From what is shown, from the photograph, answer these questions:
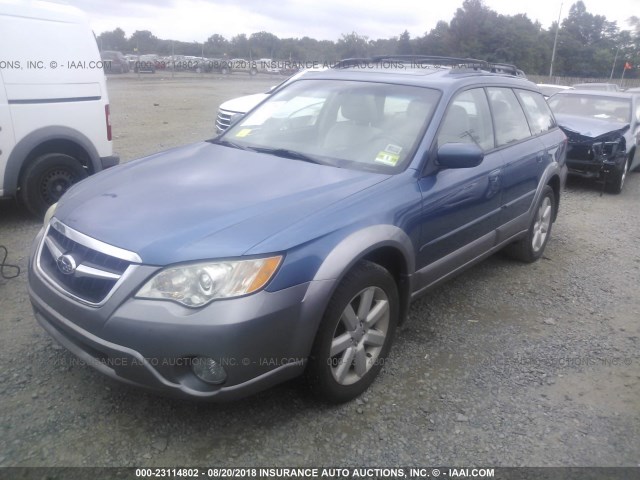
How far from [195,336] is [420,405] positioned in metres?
1.36

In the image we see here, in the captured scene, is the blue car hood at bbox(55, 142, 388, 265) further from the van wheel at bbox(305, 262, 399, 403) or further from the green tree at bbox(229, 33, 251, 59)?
the green tree at bbox(229, 33, 251, 59)

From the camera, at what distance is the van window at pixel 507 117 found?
4.15 m

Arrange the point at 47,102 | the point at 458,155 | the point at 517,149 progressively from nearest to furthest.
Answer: the point at 458,155 → the point at 517,149 → the point at 47,102

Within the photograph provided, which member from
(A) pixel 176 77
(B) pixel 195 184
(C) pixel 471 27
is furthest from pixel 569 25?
(B) pixel 195 184

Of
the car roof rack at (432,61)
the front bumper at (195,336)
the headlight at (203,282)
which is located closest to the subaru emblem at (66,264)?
the front bumper at (195,336)

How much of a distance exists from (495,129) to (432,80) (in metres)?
0.74

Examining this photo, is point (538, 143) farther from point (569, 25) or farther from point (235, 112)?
point (569, 25)

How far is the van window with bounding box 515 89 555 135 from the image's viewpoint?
15.5 ft

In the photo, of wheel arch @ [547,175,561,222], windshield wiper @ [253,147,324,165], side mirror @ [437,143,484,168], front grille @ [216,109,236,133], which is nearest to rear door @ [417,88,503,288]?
side mirror @ [437,143,484,168]

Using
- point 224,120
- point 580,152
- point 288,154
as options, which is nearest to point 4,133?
point 288,154

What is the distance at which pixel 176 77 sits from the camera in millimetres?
33938

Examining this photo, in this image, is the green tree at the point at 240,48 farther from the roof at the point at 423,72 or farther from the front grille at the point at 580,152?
the roof at the point at 423,72

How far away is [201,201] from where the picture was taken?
8.91ft

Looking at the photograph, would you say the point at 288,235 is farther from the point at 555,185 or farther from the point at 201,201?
the point at 555,185
